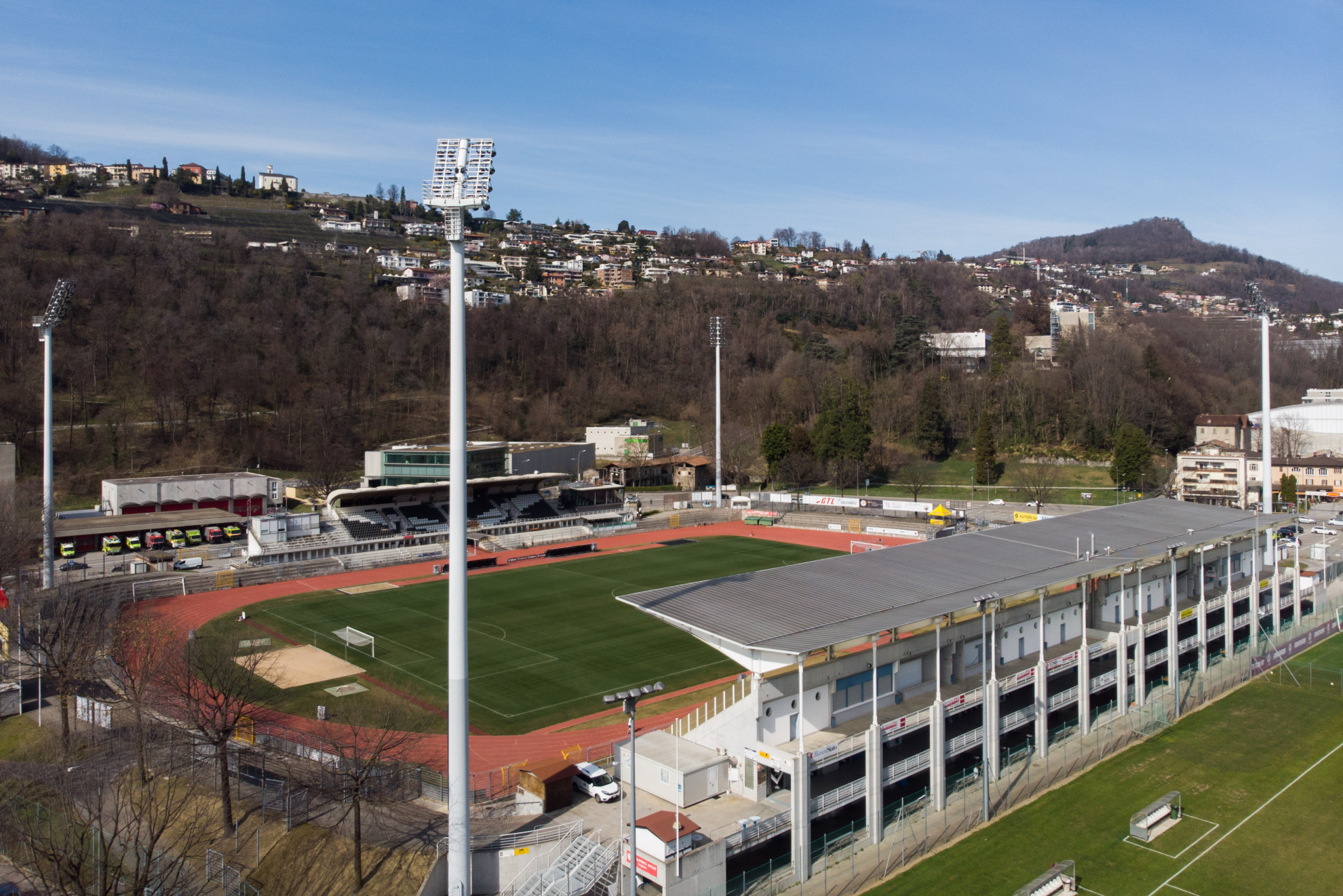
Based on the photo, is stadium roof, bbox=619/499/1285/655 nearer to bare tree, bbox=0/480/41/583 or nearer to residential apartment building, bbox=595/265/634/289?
bare tree, bbox=0/480/41/583

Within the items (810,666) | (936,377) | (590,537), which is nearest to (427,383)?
(590,537)

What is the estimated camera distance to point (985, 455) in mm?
81625

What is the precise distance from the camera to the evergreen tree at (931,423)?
89.7 m

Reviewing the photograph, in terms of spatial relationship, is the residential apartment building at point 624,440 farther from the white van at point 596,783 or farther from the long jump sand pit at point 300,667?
the white van at point 596,783

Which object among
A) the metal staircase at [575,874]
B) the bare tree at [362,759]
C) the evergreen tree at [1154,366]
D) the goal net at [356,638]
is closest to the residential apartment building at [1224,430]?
the evergreen tree at [1154,366]

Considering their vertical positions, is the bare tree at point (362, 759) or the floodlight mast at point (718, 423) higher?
the floodlight mast at point (718, 423)

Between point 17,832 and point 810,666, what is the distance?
60.6ft

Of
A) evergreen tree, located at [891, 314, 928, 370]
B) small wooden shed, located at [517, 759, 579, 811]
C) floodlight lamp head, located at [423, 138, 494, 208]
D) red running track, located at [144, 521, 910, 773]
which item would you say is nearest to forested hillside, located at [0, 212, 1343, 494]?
evergreen tree, located at [891, 314, 928, 370]

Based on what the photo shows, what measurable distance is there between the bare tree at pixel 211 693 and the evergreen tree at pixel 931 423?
74.2m

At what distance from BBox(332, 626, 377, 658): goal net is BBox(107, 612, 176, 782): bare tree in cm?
735

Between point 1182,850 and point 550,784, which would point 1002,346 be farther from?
point 550,784

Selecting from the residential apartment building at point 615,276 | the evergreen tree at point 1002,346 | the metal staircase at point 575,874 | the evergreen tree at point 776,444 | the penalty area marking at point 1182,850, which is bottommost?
the penalty area marking at point 1182,850

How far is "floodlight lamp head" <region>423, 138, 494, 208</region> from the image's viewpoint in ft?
58.0

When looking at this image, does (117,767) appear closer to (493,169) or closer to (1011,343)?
(493,169)
